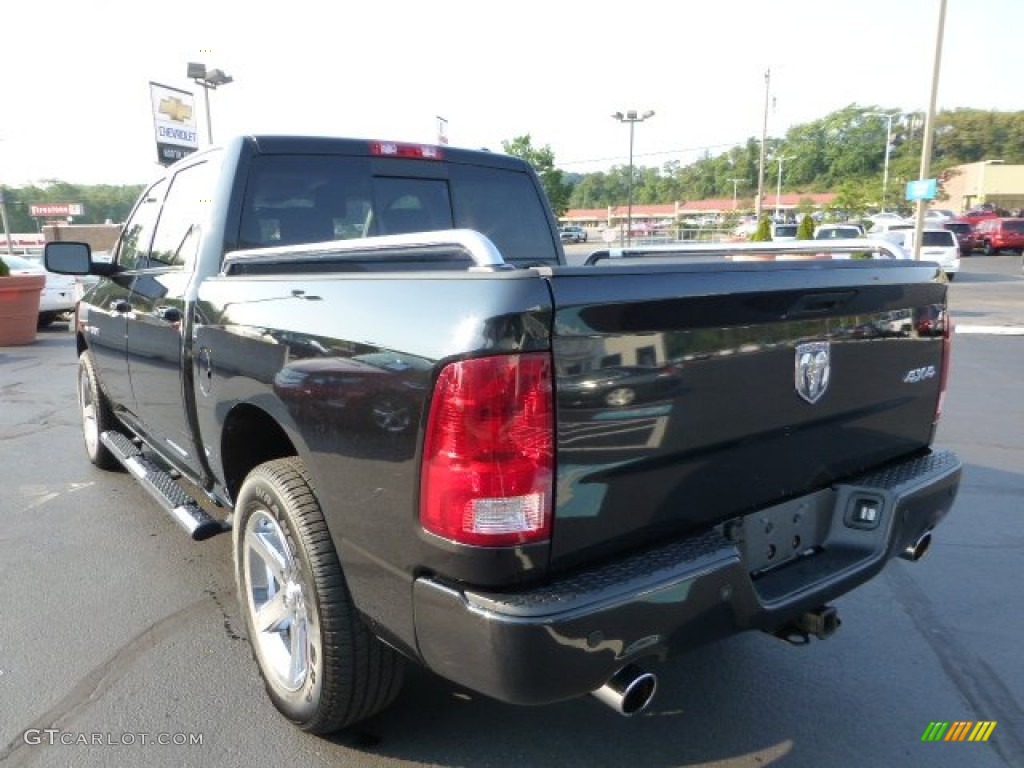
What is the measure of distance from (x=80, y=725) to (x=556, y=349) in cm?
223

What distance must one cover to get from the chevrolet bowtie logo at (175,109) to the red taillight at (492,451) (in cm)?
2107

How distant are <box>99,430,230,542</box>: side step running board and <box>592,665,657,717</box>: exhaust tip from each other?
193 centimetres

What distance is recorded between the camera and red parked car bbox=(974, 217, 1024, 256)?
37.6 meters

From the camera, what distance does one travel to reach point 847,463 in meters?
2.68

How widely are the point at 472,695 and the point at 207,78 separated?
19.0 m

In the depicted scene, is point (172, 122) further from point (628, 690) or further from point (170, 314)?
point (628, 690)

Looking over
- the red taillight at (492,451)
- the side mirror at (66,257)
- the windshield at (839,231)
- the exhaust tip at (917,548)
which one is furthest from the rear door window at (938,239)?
the red taillight at (492,451)

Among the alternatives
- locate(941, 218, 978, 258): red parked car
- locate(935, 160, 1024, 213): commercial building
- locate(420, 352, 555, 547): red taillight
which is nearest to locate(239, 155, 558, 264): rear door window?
locate(420, 352, 555, 547): red taillight

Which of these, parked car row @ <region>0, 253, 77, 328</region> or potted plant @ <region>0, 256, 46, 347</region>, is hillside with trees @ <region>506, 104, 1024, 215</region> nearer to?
parked car row @ <region>0, 253, 77, 328</region>

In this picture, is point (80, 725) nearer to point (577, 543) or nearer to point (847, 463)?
point (577, 543)

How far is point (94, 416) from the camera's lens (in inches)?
216

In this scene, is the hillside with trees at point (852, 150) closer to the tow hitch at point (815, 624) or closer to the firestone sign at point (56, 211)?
the firestone sign at point (56, 211)

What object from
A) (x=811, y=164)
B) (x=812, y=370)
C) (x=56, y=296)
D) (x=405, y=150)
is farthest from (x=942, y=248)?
(x=811, y=164)

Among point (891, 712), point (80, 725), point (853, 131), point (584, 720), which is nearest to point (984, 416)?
point (891, 712)
